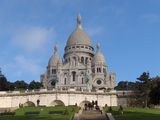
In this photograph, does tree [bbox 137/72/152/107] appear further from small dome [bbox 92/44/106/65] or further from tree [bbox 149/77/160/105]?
small dome [bbox 92/44/106/65]

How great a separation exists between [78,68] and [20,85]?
18.0 m

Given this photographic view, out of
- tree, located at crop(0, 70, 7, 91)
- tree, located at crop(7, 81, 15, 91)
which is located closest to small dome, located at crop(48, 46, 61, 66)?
tree, located at crop(7, 81, 15, 91)

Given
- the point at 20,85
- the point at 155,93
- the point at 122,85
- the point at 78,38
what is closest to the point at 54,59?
the point at 78,38

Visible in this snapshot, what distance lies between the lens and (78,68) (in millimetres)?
130000

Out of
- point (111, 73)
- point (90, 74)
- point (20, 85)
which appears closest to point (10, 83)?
point (20, 85)

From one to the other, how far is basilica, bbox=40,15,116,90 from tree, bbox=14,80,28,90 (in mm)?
6078

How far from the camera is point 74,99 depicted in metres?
93.6

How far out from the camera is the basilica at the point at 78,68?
128 meters

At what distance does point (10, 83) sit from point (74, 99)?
29.6 m

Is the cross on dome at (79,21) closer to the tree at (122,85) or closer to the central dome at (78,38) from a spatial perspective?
the central dome at (78,38)

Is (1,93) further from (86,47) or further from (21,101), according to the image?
(86,47)

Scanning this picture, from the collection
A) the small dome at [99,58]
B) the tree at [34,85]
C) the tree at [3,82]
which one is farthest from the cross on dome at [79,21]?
the tree at [3,82]

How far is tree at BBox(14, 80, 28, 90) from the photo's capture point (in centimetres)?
12115

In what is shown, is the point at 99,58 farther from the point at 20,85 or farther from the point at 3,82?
the point at 3,82
